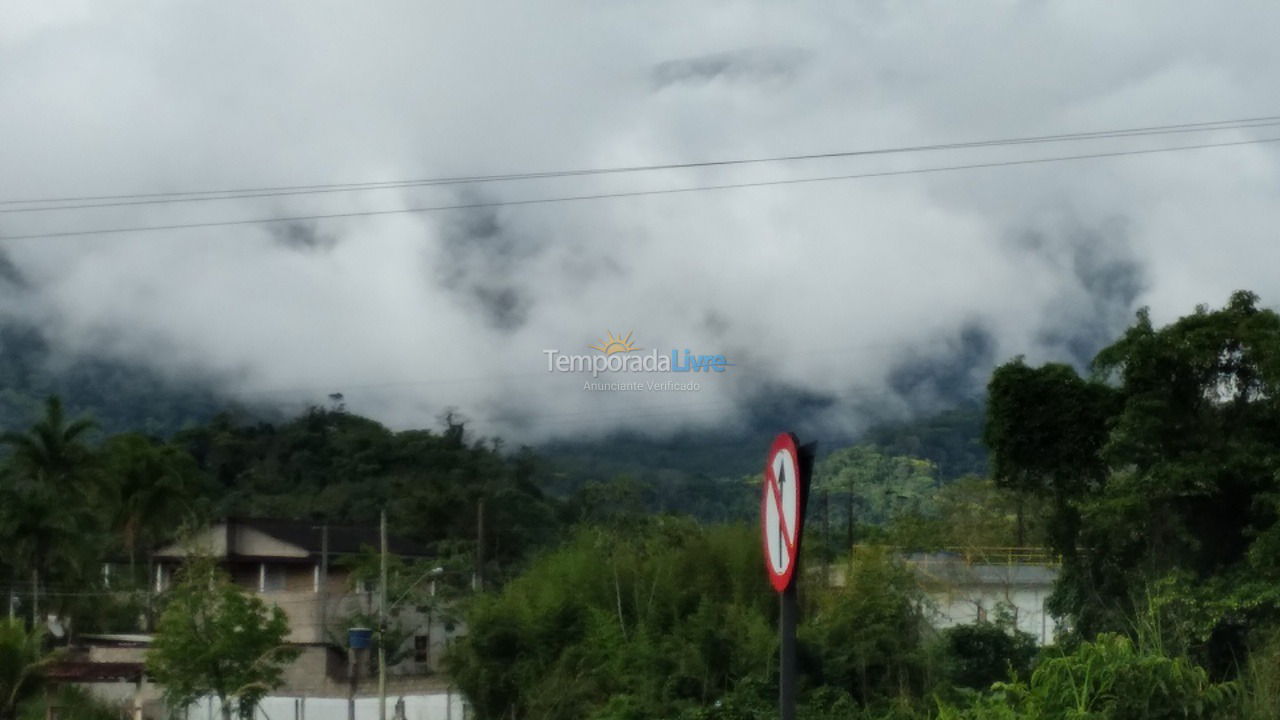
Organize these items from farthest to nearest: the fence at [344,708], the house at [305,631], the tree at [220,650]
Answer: the house at [305,631] < the fence at [344,708] < the tree at [220,650]

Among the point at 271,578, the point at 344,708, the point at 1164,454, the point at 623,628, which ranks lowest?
the point at 344,708

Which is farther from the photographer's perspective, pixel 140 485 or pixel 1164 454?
pixel 140 485

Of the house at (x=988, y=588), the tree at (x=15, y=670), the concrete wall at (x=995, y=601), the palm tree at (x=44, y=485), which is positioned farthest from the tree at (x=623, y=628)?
the palm tree at (x=44, y=485)

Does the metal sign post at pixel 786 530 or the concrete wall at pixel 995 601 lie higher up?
the metal sign post at pixel 786 530

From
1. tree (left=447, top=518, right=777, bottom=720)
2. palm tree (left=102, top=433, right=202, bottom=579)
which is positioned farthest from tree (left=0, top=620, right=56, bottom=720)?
palm tree (left=102, top=433, right=202, bottom=579)

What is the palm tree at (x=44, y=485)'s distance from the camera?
2122 inches

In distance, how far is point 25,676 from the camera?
39219 millimetres

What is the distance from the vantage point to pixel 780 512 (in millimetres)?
6258

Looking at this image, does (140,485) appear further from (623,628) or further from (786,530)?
(786,530)

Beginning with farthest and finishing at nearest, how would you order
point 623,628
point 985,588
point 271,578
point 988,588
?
point 271,578 → point 988,588 → point 985,588 → point 623,628

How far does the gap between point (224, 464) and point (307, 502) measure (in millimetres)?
12791

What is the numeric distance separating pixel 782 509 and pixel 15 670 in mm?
38365

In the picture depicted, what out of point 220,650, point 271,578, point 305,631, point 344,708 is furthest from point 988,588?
point 271,578

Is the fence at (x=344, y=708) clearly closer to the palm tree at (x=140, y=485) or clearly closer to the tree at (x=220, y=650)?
the tree at (x=220, y=650)
